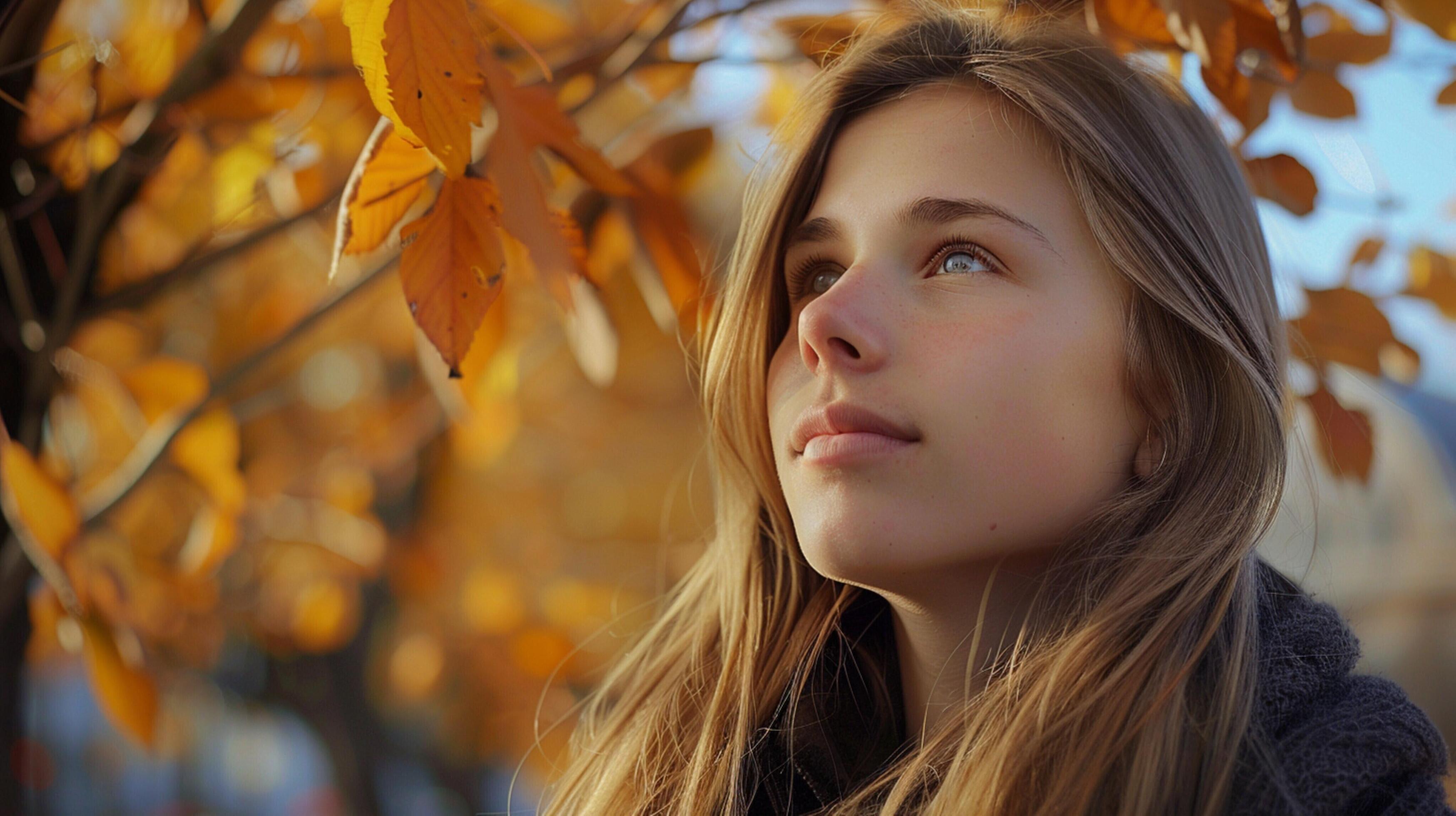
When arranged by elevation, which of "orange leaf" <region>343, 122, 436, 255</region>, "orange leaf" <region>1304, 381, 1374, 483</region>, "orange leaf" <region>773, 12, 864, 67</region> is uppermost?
"orange leaf" <region>343, 122, 436, 255</region>

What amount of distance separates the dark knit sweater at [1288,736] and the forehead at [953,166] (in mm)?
438

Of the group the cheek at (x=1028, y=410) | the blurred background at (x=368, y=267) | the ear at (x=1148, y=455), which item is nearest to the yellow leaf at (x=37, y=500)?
the blurred background at (x=368, y=267)

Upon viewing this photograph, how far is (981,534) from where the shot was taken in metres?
0.93

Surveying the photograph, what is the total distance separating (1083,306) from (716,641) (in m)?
0.65

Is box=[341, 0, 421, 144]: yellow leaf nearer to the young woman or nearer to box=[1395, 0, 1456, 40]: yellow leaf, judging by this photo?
the young woman

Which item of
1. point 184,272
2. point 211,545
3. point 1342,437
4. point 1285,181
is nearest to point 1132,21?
point 1285,181

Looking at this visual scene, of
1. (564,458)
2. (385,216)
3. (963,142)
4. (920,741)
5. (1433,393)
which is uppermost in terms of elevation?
(385,216)

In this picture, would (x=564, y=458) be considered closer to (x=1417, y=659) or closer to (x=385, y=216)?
(x=385, y=216)

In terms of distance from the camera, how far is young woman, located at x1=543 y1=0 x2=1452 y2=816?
852mm

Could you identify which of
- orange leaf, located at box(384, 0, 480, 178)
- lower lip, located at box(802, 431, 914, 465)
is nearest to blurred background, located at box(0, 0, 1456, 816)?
orange leaf, located at box(384, 0, 480, 178)

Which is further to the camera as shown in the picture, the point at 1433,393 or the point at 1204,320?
the point at 1433,393

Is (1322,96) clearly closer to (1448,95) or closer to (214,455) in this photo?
(1448,95)

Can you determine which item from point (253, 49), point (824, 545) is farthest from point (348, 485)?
point (824, 545)

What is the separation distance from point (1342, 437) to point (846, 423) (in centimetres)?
78
